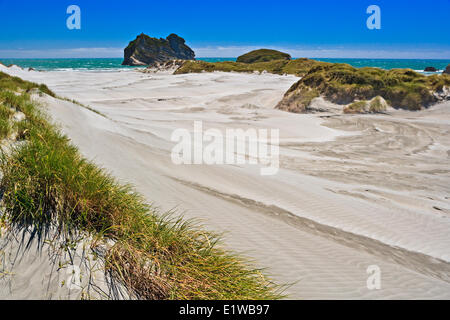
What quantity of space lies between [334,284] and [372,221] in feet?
5.80

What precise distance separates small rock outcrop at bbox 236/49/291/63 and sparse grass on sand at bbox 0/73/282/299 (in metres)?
92.6

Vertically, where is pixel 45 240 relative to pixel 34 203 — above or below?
below

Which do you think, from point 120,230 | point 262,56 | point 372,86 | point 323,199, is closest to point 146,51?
point 262,56

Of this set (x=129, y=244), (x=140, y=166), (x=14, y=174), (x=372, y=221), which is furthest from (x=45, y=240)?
(x=372, y=221)

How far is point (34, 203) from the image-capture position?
193 centimetres

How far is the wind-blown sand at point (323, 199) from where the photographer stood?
2869 mm

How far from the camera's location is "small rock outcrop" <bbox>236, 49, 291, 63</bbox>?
88662 mm

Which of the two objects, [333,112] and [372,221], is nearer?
[372,221]

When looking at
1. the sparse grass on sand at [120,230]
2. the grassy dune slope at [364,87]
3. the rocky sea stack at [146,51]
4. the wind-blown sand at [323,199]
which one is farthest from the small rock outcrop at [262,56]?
the sparse grass on sand at [120,230]

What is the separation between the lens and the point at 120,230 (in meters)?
2.08

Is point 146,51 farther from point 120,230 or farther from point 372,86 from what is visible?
point 120,230

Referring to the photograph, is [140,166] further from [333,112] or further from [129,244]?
[333,112]

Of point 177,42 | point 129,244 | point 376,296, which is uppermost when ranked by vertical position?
point 177,42
